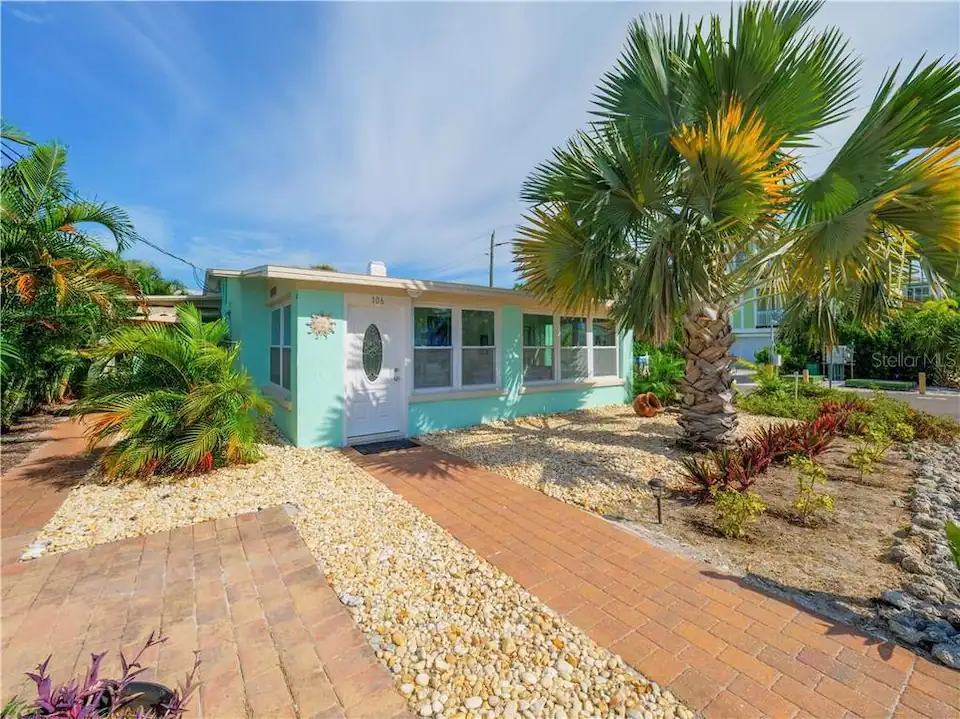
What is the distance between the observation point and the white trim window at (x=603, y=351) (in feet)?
36.1

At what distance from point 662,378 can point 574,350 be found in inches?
123

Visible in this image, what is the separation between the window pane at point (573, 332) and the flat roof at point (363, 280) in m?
1.83

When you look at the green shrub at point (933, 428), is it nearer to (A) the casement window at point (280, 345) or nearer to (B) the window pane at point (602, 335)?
(B) the window pane at point (602, 335)

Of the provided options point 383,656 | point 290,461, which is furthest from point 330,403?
point 383,656

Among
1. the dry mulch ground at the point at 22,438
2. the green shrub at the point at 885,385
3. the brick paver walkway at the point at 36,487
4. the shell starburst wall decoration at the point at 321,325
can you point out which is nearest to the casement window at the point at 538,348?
the shell starburst wall decoration at the point at 321,325

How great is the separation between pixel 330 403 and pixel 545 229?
15.4 ft

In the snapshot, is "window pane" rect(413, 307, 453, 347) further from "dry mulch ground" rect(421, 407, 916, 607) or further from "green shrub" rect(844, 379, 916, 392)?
"green shrub" rect(844, 379, 916, 392)

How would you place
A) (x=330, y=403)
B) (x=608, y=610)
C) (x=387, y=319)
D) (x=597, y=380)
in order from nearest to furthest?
1. (x=608, y=610)
2. (x=330, y=403)
3. (x=387, y=319)
4. (x=597, y=380)

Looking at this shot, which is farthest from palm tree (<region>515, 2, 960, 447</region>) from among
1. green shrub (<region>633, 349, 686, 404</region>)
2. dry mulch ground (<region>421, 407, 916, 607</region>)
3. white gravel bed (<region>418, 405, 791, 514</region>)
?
green shrub (<region>633, 349, 686, 404</region>)

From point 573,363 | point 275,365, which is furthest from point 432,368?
point 573,363

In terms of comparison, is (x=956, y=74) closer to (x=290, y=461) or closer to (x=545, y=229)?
(x=545, y=229)

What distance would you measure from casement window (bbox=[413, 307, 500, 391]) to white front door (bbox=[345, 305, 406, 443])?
41 centimetres

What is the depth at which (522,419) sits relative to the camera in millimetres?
9422

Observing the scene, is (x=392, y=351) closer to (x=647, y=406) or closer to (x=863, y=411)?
(x=647, y=406)
